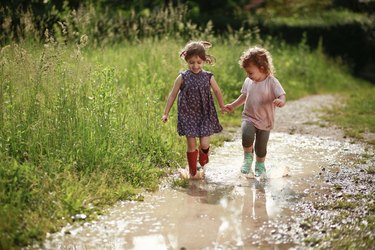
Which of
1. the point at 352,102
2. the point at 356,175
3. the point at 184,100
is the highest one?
the point at 184,100

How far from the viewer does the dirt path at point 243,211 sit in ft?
A: 14.7

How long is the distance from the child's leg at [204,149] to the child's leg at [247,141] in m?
0.40

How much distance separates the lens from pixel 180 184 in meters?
5.93

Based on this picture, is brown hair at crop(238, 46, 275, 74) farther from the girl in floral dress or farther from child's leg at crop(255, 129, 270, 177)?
child's leg at crop(255, 129, 270, 177)

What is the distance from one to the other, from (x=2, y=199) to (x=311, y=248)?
8.17 feet

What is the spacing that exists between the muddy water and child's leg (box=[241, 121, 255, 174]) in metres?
0.11

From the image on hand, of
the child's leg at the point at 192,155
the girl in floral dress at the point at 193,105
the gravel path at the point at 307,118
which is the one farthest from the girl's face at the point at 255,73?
the gravel path at the point at 307,118

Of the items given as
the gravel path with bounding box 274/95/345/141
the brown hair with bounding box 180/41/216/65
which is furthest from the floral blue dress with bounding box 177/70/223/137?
the gravel path with bounding box 274/95/345/141

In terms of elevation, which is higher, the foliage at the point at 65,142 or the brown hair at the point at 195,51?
the brown hair at the point at 195,51

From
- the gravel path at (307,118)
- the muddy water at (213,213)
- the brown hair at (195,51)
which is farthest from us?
the gravel path at (307,118)

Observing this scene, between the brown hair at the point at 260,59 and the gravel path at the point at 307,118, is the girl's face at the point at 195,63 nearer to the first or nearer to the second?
the brown hair at the point at 260,59

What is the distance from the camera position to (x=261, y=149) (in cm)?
635

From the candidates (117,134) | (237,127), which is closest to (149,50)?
(237,127)

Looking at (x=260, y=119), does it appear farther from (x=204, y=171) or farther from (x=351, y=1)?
(x=351, y=1)
